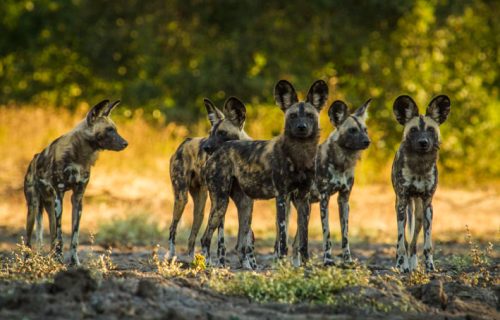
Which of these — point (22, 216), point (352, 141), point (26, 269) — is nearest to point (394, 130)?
point (22, 216)

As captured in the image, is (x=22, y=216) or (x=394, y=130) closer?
(x=22, y=216)

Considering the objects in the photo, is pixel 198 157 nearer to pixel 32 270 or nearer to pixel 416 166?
pixel 416 166

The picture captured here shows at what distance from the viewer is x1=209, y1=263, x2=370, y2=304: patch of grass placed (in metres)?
6.95

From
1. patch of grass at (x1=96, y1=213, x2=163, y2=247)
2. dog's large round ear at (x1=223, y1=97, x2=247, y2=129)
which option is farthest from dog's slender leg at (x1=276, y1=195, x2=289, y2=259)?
patch of grass at (x1=96, y1=213, x2=163, y2=247)

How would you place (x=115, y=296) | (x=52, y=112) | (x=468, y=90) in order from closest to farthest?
(x=115, y=296) < (x=52, y=112) < (x=468, y=90)

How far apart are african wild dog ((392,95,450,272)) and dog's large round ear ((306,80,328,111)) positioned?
0.72 metres

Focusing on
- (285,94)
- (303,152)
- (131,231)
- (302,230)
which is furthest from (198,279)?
(131,231)

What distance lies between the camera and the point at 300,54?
74.2 ft

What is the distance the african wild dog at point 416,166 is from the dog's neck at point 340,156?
40 cm

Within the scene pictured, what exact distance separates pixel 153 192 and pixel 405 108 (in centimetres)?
835

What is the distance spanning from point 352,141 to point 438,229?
711cm

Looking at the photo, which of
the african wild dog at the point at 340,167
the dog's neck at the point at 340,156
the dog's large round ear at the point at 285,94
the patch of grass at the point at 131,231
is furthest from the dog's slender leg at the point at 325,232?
the patch of grass at the point at 131,231

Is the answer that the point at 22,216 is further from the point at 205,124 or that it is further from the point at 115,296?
the point at 115,296

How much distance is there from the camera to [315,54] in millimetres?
22625
